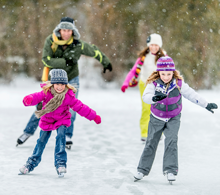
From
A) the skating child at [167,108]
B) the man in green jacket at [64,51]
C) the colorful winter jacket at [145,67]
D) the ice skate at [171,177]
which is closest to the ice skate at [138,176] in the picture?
the skating child at [167,108]

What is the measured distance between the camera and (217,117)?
8484mm

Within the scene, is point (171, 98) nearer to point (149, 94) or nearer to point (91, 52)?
point (149, 94)

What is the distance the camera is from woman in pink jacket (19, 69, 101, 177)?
3.94m

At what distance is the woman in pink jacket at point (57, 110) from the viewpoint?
3.94m

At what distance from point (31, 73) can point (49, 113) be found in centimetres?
884

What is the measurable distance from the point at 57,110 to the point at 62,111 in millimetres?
63

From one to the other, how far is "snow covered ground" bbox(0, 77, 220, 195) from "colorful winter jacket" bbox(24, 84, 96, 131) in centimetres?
56

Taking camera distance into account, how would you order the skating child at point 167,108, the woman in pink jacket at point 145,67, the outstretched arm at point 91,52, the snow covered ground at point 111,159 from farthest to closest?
the woman in pink jacket at point 145,67
the outstretched arm at point 91,52
the skating child at point 167,108
the snow covered ground at point 111,159

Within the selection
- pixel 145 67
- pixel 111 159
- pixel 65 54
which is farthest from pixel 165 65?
pixel 145 67

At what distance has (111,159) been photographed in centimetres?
488

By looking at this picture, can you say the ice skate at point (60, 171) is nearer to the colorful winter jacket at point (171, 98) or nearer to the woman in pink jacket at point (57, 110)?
the woman in pink jacket at point (57, 110)

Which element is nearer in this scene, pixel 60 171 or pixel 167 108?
pixel 167 108

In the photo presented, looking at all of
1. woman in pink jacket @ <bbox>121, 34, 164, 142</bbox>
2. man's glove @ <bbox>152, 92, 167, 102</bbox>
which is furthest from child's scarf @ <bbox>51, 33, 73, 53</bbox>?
man's glove @ <bbox>152, 92, 167, 102</bbox>

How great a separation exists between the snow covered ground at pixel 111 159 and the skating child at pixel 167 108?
208 millimetres
